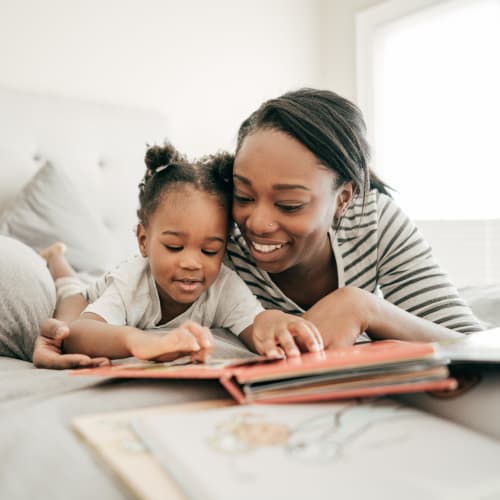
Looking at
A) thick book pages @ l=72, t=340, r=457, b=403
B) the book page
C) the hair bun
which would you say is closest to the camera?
the book page

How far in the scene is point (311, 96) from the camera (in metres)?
1.16

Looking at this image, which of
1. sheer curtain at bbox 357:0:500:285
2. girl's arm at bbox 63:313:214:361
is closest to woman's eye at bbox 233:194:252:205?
girl's arm at bbox 63:313:214:361

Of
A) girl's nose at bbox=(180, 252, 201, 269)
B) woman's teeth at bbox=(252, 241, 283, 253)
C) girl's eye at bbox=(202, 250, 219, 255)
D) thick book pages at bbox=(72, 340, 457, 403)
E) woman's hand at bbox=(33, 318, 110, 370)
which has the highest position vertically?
woman's teeth at bbox=(252, 241, 283, 253)

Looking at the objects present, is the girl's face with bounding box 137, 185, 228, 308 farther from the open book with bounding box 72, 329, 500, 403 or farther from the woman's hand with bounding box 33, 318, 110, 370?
the open book with bounding box 72, 329, 500, 403

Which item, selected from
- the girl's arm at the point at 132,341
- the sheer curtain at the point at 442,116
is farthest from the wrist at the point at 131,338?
the sheer curtain at the point at 442,116

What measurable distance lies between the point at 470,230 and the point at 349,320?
1.98m

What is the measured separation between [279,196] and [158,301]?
347 mm

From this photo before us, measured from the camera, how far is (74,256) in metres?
1.78

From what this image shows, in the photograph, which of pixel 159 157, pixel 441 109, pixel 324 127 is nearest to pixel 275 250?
pixel 324 127

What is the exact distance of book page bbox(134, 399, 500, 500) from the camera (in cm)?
36

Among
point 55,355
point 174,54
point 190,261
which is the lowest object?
point 55,355

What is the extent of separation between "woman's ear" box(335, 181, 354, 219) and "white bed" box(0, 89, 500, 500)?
14.2 inches

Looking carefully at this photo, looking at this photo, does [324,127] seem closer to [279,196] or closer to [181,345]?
[279,196]

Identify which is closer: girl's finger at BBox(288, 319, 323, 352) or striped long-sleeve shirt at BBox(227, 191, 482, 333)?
girl's finger at BBox(288, 319, 323, 352)
